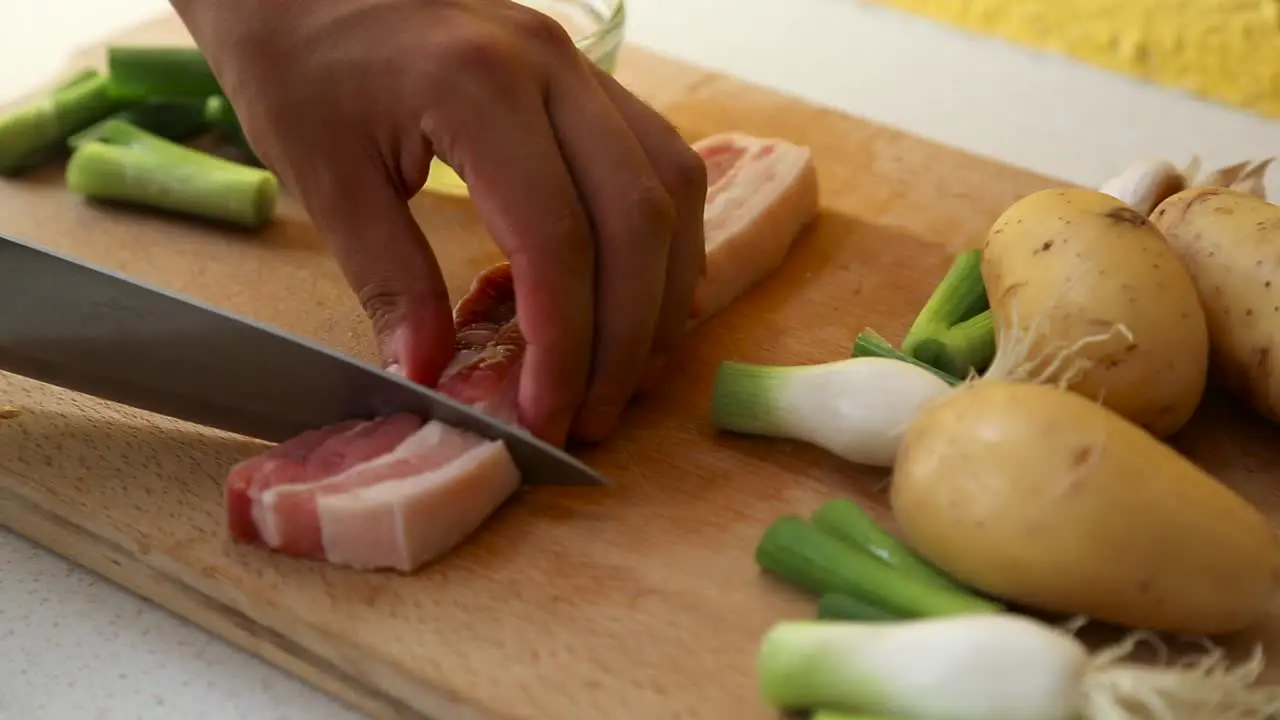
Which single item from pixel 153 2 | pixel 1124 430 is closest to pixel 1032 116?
pixel 1124 430

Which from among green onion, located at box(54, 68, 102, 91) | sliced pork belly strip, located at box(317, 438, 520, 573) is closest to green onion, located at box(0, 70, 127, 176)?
green onion, located at box(54, 68, 102, 91)

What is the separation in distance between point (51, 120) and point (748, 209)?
945 millimetres

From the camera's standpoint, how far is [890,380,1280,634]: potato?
0.91 meters

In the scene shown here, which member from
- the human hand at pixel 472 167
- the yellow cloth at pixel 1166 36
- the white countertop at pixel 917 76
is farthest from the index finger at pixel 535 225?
the yellow cloth at pixel 1166 36

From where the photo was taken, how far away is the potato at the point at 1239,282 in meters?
1.18

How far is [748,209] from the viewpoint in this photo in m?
1.46

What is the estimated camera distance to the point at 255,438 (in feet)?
3.81

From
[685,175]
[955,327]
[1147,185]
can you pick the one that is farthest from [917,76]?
[685,175]

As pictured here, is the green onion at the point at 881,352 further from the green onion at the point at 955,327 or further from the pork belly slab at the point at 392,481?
the pork belly slab at the point at 392,481

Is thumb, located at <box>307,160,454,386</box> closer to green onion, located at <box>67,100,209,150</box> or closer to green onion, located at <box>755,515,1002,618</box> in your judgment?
green onion, located at <box>755,515,1002,618</box>

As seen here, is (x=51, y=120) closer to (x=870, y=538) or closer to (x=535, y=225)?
(x=535, y=225)

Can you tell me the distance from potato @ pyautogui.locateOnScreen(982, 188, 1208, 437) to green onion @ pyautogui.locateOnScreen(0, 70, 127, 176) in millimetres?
1248

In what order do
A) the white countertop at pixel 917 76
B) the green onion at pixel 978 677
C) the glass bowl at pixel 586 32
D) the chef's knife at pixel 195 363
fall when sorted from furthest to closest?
the white countertop at pixel 917 76, the glass bowl at pixel 586 32, the chef's knife at pixel 195 363, the green onion at pixel 978 677

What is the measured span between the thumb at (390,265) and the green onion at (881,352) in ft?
1.38
